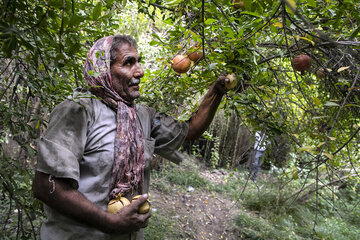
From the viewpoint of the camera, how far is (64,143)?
1.25 m

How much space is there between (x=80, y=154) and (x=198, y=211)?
3743mm

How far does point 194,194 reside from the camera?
17.5 ft

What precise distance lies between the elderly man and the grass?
2.21m

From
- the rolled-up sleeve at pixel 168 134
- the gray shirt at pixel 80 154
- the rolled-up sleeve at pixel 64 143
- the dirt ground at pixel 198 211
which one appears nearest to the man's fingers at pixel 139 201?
the gray shirt at pixel 80 154

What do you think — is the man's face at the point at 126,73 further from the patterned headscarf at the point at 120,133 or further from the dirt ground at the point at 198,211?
the dirt ground at the point at 198,211

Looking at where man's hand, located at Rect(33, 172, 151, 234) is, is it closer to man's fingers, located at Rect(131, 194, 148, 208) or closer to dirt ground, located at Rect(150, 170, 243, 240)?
man's fingers, located at Rect(131, 194, 148, 208)

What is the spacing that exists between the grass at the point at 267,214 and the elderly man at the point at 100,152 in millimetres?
2207

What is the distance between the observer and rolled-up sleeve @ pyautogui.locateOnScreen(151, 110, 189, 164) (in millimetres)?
1759

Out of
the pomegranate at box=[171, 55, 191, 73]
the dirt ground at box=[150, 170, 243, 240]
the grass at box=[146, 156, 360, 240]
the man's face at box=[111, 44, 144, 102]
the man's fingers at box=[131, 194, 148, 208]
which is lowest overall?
the dirt ground at box=[150, 170, 243, 240]

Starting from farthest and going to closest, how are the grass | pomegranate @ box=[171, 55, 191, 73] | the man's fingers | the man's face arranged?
1. the grass
2. pomegranate @ box=[171, 55, 191, 73]
3. the man's face
4. the man's fingers

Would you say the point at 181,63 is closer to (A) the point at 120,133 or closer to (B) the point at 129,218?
(A) the point at 120,133

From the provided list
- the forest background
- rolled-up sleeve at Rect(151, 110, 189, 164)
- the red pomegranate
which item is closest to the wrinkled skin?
the forest background

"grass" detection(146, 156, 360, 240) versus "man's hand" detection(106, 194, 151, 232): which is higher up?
"man's hand" detection(106, 194, 151, 232)

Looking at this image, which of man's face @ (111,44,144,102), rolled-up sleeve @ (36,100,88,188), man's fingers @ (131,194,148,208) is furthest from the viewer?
man's face @ (111,44,144,102)
